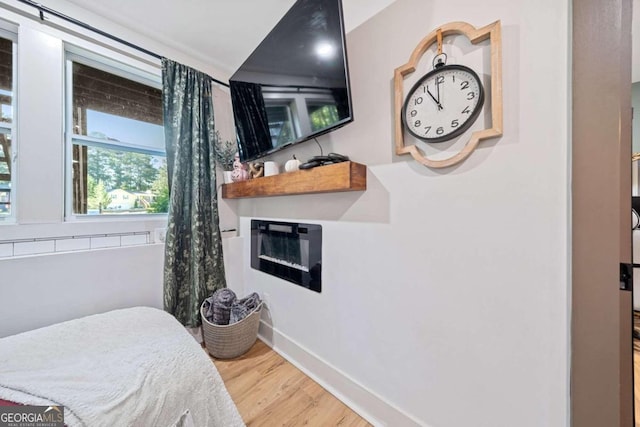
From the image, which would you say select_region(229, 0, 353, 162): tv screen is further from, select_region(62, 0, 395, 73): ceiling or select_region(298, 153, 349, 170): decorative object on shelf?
select_region(62, 0, 395, 73): ceiling

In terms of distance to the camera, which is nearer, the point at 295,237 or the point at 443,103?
the point at 443,103

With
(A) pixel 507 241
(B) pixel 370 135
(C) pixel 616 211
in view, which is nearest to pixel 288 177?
(B) pixel 370 135

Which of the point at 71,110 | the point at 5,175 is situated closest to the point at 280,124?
the point at 71,110

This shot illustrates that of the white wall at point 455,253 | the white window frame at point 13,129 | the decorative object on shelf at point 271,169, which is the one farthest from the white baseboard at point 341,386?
the white window frame at point 13,129

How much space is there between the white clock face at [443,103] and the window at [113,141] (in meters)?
1.95

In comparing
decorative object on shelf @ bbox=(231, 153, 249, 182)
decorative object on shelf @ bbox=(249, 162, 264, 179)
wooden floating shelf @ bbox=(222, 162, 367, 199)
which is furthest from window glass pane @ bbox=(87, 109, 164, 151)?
wooden floating shelf @ bbox=(222, 162, 367, 199)

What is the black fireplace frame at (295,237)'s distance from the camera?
154 cm

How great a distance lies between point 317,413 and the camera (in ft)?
4.24

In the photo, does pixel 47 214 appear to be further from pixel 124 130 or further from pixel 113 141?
pixel 124 130

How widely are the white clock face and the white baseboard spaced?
1.34 metres

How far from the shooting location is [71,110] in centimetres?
153

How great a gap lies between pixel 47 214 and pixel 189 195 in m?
0.76

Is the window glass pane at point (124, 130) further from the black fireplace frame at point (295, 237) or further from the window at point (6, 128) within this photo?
the black fireplace frame at point (295, 237)

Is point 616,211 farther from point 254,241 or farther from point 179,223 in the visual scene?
point 179,223
